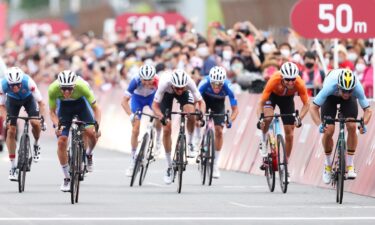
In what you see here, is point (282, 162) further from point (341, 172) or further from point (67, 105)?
point (67, 105)

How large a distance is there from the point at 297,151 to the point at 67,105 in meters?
4.76

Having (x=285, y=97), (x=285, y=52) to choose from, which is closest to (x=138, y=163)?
(x=285, y=97)

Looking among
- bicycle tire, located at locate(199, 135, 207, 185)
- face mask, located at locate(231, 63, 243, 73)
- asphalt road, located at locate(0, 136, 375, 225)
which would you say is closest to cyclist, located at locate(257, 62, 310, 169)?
asphalt road, located at locate(0, 136, 375, 225)

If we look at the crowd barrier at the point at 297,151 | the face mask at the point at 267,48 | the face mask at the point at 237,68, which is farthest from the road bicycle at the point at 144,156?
the face mask at the point at 237,68

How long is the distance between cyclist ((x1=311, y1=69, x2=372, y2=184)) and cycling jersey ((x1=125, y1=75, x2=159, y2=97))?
12.5 ft

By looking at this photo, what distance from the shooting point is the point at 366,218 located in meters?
17.4

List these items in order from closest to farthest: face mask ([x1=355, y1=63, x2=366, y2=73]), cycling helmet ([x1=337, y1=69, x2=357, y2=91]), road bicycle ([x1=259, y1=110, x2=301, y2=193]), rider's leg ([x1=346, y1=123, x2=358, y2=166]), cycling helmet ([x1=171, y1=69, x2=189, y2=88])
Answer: cycling helmet ([x1=337, y1=69, x2=357, y2=91])
rider's leg ([x1=346, y1=123, x2=358, y2=166])
road bicycle ([x1=259, y1=110, x2=301, y2=193])
cycling helmet ([x1=171, y1=69, x2=189, y2=88])
face mask ([x1=355, y1=63, x2=366, y2=73])

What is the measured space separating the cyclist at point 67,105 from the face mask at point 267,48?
855cm

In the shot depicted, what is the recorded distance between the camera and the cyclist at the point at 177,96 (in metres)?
21.9

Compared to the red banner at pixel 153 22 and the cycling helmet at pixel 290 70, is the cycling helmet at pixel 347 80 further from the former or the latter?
the red banner at pixel 153 22

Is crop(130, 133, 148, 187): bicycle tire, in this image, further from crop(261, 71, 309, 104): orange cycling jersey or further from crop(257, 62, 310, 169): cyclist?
crop(261, 71, 309, 104): orange cycling jersey

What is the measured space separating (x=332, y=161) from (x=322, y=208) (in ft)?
5.19

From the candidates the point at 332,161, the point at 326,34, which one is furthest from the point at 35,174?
the point at 332,161

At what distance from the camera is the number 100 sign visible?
25.0 meters
